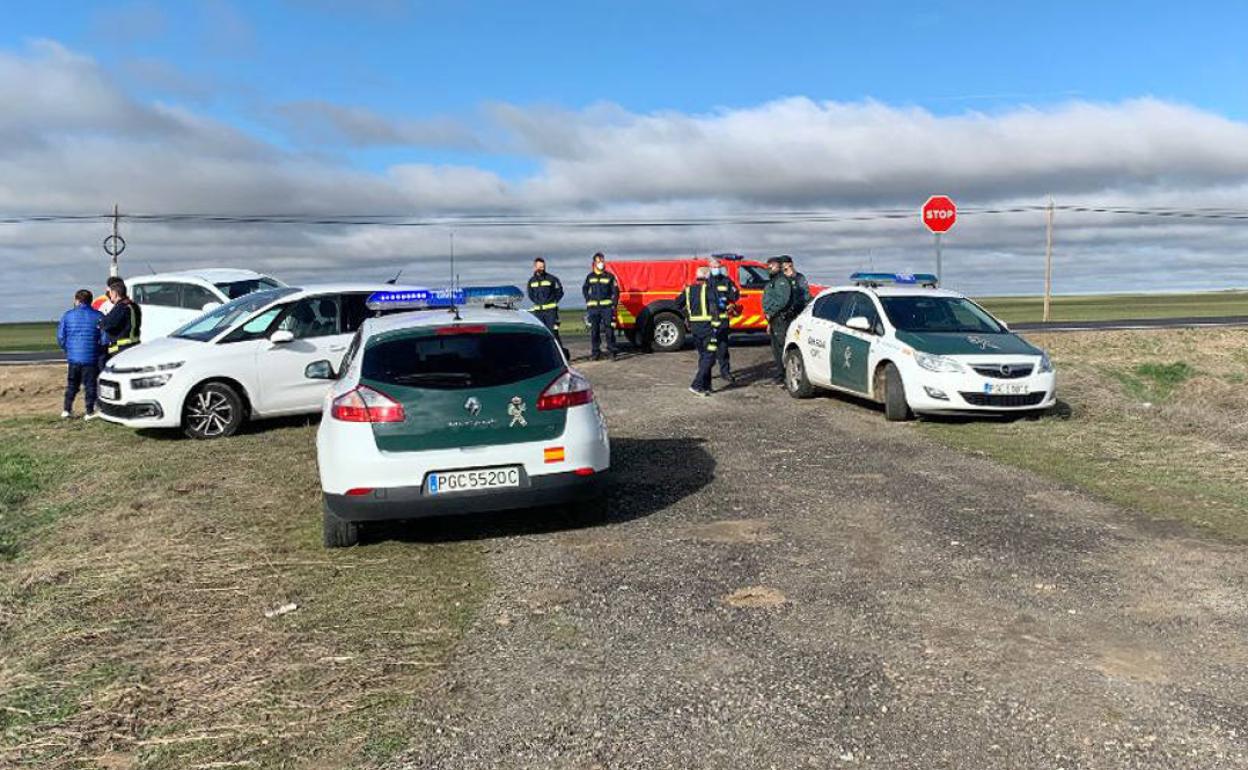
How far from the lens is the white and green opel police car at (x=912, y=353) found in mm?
11688

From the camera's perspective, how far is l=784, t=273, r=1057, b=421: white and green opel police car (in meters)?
11.7

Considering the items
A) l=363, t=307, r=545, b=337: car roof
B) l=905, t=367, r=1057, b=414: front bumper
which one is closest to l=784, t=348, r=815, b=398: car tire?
l=905, t=367, r=1057, b=414: front bumper

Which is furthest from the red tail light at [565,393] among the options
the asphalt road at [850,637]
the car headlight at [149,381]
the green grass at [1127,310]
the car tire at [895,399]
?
the green grass at [1127,310]

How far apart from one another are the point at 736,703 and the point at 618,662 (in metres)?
0.68

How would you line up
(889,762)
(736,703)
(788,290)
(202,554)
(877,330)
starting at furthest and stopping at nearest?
(788,290) → (877,330) → (202,554) → (736,703) → (889,762)

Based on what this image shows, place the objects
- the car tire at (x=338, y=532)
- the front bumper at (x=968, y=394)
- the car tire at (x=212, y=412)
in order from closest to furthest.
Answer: the car tire at (x=338, y=532) < the car tire at (x=212, y=412) < the front bumper at (x=968, y=394)


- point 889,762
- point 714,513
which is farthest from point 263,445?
point 889,762

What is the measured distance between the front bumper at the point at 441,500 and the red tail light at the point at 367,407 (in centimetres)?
47

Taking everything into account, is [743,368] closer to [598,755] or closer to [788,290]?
[788,290]

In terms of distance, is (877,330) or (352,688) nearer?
(352,688)

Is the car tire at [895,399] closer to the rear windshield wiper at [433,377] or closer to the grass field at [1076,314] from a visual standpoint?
the rear windshield wiper at [433,377]

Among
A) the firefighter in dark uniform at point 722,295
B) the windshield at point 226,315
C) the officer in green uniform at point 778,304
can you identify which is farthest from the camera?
the officer in green uniform at point 778,304

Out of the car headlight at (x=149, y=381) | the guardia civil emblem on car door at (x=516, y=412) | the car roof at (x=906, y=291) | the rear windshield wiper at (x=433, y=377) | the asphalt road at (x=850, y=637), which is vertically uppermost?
the car roof at (x=906, y=291)

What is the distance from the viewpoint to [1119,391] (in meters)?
17.0
